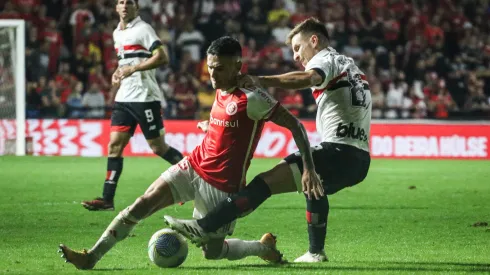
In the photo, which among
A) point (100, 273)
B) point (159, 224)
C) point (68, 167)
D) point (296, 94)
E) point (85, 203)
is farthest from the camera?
point (296, 94)

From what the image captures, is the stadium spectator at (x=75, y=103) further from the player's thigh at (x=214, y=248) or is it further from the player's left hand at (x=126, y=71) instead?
the player's thigh at (x=214, y=248)

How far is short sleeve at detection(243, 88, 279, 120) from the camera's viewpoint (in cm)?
656

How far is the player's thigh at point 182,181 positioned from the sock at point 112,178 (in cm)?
412

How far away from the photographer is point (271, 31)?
A: 23.7 metres

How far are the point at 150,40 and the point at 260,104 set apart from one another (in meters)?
4.76

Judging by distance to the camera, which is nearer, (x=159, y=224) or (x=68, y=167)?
(x=159, y=224)

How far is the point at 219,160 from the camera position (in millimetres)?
6754

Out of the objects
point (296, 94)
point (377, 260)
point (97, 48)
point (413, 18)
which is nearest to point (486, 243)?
point (377, 260)

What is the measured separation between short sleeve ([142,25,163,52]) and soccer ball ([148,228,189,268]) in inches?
178

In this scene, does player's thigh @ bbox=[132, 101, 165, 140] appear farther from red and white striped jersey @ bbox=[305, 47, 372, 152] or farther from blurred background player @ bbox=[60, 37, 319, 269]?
blurred background player @ bbox=[60, 37, 319, 269]

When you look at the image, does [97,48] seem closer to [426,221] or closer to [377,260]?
[426,221]

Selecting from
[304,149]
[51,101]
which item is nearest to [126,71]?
[304,149]

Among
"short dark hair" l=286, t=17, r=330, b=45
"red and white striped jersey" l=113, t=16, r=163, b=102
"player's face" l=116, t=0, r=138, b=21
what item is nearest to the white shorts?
"short dark hair" l=286, t=17, r=330, b=45

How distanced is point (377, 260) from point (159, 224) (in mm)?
3016
